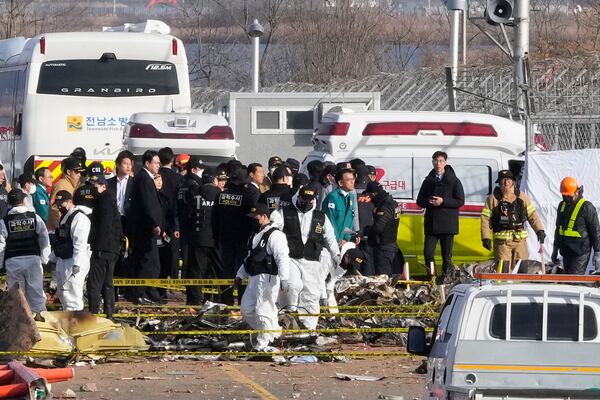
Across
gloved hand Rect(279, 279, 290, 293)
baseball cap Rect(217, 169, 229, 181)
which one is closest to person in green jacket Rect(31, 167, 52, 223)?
baseball cap Rect(217, 169, 229, 181)

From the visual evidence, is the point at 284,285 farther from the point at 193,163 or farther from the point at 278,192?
the point at 193,163

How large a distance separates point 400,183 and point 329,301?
450cm

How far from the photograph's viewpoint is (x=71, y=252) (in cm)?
1719

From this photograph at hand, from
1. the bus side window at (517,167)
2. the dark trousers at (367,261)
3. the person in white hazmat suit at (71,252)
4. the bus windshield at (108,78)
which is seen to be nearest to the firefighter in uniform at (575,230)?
the dark trousers at (367,261)

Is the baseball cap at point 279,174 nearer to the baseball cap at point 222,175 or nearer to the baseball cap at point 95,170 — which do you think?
the baseball cap at point 222,175

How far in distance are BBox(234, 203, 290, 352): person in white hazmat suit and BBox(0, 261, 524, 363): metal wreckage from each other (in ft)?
0.55

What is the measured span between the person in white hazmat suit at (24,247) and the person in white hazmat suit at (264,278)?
8.04 feet

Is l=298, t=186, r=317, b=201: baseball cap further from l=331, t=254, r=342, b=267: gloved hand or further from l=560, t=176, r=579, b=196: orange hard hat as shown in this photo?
l=560, t=176, r=579, b=196: orange hard hat

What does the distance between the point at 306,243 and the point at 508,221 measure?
11.8 feet

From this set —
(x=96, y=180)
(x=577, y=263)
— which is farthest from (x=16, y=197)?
(x=577, y=263)

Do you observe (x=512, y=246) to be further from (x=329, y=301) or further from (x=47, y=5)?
(x=47, y=5)

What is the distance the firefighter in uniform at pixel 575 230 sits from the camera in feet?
61.7

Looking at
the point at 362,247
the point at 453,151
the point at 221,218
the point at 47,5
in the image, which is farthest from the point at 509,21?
the point at 47,5

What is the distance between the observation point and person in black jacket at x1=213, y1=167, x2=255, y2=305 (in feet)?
61.9
